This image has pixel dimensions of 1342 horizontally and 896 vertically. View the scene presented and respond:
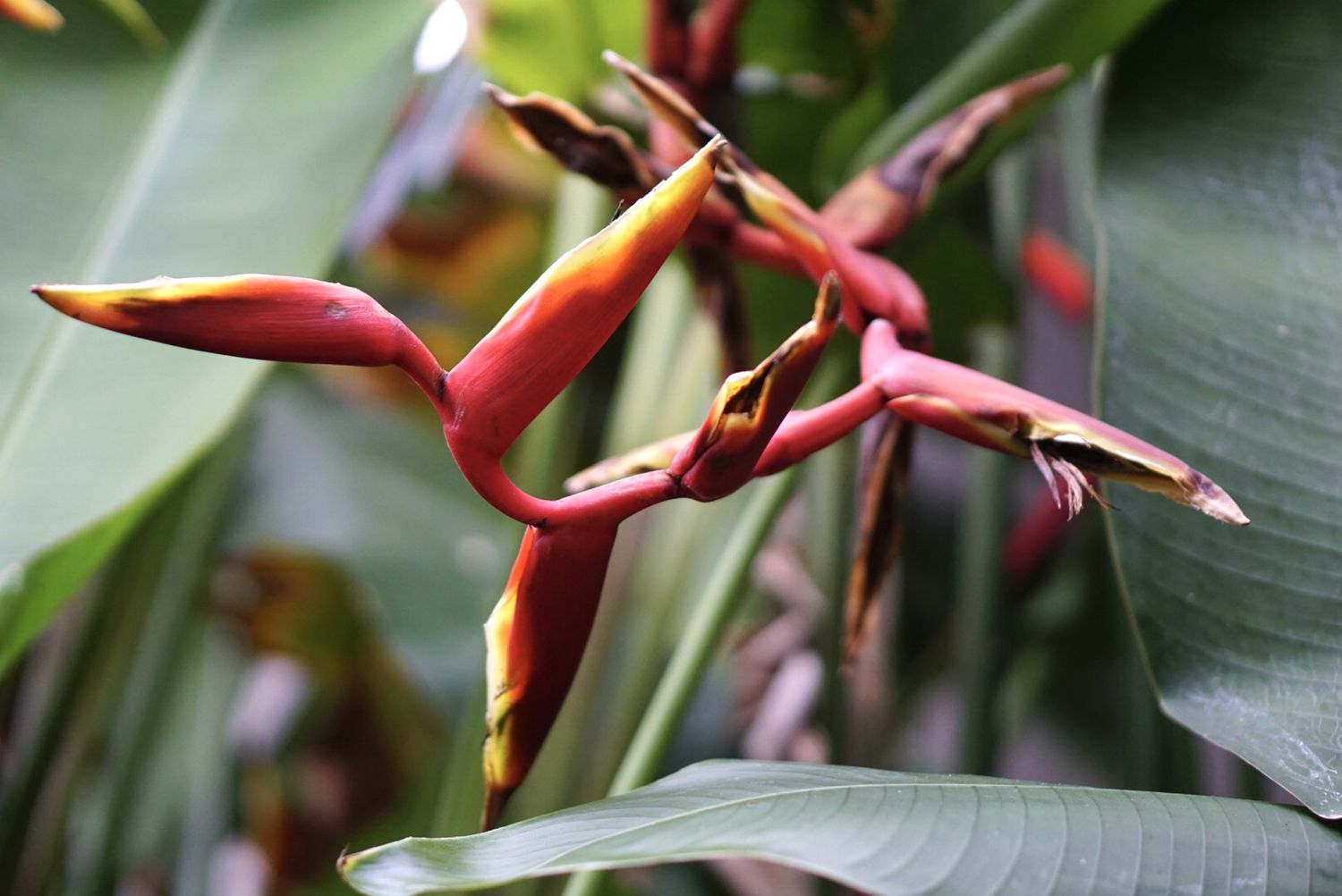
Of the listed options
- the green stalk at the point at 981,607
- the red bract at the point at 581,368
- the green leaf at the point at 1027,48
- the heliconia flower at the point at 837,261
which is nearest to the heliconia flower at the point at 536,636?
the red bract at the point at 581,368

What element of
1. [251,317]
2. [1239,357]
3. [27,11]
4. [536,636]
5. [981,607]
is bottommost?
[981,607]

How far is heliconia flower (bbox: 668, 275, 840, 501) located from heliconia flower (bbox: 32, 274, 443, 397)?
66 millimetres

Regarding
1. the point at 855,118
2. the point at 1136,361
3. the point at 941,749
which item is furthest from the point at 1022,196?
the point at 941,749

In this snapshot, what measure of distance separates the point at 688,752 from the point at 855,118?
23.1 inches

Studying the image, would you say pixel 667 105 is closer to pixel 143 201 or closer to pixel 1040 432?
pixel 1040 432

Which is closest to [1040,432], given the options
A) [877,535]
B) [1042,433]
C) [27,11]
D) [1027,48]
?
[1042,433]

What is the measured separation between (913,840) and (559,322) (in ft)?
0.47

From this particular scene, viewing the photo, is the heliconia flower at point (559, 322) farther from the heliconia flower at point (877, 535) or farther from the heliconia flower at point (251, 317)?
the heliconia flower at point (877, 535)

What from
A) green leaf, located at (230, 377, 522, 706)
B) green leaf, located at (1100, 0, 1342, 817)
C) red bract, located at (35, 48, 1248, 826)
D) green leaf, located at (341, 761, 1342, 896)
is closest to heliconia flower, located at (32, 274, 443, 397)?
red bract, located at (35, 48, 1248, 826)

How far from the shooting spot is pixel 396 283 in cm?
138

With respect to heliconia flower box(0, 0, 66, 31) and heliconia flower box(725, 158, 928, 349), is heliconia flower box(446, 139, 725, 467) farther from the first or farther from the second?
heliconia flower box(0, 0, 66, 31)

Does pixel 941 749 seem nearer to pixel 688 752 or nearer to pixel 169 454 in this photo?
pixel 688 752

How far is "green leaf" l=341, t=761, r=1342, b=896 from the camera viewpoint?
23cm

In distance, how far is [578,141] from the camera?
1.16 feet
